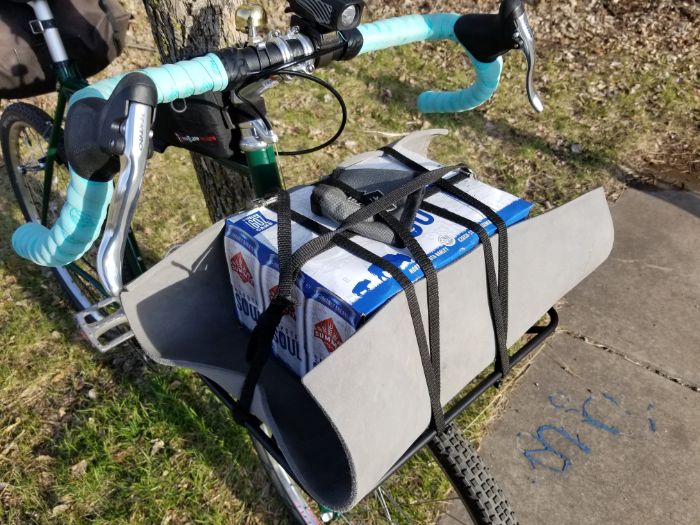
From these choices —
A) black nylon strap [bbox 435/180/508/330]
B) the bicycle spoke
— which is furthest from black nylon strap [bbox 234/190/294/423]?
the bicycle spoke

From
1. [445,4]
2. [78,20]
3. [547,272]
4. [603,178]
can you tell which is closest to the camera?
[547,272]

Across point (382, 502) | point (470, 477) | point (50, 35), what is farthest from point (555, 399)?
point (50, 35)

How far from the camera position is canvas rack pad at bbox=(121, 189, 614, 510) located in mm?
1112

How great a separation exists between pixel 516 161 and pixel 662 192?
1067 mm

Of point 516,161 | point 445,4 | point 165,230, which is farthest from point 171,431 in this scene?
point 445,4

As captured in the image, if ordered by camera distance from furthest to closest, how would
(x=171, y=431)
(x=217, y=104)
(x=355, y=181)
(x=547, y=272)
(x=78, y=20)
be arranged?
(x=171, y=431) < (x=78, y=20) < (x=217, y=104) < (x=355, y=181) < (x=547, y=272)

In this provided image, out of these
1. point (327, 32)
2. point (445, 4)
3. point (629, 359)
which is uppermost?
point (327, 32)

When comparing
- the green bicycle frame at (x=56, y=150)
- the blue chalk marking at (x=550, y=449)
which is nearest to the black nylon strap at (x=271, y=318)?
the green bicycle frame at (x=56, y=150)

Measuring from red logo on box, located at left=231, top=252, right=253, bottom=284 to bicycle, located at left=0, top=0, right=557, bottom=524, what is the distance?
8.4 inches

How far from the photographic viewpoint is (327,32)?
1487 millimetres

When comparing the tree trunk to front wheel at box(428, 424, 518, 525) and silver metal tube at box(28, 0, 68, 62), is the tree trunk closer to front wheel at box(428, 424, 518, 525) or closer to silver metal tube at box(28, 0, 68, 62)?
silver metal tube at box(28, 0, 68, 62)

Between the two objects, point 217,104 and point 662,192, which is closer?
point 217,104

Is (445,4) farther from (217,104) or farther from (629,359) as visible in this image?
(217,104)

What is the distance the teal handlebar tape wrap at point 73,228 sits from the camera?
121 cm
